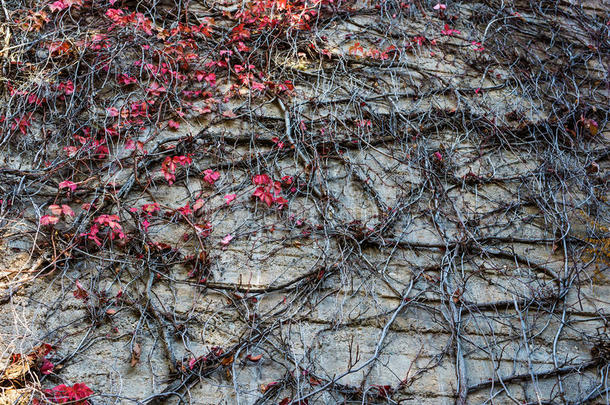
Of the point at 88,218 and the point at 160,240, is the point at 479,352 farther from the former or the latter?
the point at 88,218

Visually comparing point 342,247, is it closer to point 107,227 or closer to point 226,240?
point 226,240

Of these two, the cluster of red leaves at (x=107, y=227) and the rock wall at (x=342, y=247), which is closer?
the rock wall at (x=342, y=247)

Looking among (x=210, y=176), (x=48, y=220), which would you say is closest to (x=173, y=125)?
(x=210, y=176)

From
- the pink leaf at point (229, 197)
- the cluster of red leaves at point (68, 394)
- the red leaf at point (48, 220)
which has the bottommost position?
the cluster of red leaves at point (68, 394)

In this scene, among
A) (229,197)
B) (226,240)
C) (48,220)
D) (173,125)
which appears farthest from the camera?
(173,125)

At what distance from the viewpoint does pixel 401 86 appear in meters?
3.21

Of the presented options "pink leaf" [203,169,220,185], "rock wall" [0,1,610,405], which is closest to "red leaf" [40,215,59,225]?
"rock wall" [0,1,610,405]

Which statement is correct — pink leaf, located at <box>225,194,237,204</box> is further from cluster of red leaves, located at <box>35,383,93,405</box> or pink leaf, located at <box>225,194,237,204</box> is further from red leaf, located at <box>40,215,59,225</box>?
cluster of red leaves, located at <box>35,383,93,405</box>

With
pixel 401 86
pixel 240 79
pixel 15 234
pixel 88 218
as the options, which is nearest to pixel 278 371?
pixel 88 218

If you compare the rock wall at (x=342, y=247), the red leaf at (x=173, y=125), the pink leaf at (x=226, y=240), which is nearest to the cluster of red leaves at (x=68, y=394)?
the rock wall at (x=342, y=247)

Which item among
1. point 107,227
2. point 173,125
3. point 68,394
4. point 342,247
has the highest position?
point 173,125

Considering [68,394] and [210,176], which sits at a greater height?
[210,176]

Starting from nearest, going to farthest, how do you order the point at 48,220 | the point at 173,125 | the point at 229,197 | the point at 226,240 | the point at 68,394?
the point at 68,394 → the point at 48,220 → the point at 226,240 → the point at 229,197 → the point at 173,125

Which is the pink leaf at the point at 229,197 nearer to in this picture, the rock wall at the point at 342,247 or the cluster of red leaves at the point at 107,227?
the rock wall at the point at 342,247
